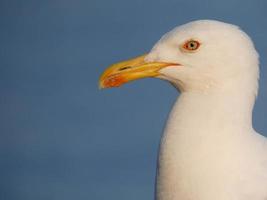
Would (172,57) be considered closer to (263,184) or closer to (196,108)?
(196,108)

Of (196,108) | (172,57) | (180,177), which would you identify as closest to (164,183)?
(180,177)

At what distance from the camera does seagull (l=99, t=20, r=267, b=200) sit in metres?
9.38

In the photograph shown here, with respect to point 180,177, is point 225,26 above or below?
above

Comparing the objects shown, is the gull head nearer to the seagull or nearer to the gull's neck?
the seagull

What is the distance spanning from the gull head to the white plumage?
0.04ft

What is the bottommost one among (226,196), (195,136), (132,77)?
(226,196)

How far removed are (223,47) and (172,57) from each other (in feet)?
2.28

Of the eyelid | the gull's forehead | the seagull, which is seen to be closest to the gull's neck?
the seagull

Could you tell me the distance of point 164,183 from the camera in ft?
31.8

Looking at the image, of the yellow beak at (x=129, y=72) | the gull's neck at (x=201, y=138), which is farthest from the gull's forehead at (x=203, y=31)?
the gull's neck at (x=201, y=138)

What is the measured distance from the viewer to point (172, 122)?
391 inches

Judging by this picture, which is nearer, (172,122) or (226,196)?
(226,196)

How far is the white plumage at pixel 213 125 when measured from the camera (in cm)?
937

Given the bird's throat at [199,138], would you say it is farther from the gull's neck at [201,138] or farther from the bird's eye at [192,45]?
the bird's eye at [192,45]
